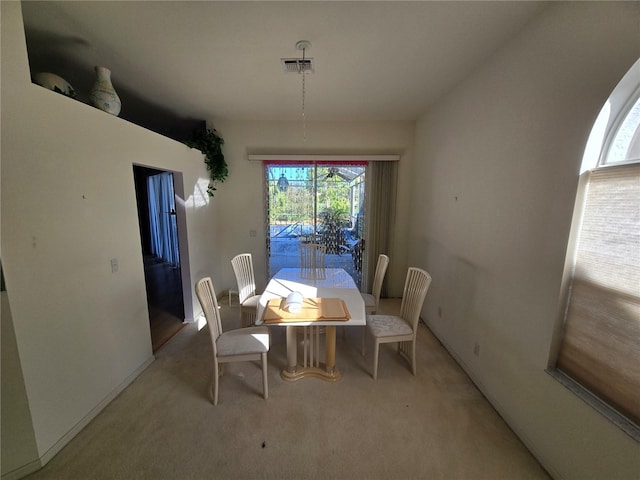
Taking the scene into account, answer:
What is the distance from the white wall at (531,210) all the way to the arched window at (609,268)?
2.3 inches

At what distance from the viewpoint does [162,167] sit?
2461 mm

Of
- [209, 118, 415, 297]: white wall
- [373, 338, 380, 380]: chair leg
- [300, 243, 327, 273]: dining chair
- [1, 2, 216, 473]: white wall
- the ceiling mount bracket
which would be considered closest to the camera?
[1, 2, 216, 473]: white wall

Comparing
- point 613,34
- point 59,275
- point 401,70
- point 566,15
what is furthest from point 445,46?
point 59,275

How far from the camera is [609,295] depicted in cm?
115

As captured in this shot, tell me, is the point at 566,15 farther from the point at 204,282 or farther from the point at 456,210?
the point at 204,282

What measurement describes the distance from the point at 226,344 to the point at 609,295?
2.37m

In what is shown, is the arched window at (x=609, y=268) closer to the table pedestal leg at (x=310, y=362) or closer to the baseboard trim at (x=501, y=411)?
the baseboard trim at (x=501, y=411)

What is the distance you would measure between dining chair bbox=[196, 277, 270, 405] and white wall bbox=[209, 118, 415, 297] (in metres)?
2.03

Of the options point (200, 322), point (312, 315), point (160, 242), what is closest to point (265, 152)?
point (200, 322)

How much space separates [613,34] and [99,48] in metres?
3.26

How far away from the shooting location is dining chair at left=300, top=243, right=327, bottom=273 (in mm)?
2879

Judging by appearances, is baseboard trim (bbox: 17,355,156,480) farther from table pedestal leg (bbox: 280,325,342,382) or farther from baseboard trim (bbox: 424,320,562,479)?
baseboard trim (bbox: 424,320,562,479)

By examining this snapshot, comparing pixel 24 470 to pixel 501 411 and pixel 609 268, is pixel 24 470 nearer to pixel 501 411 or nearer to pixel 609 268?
pixel 501 411

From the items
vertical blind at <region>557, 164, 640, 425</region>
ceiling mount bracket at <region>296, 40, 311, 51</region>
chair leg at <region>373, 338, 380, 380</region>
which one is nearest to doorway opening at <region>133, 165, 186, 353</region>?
chair leg at <region>373, 338, 380, 380</region>
